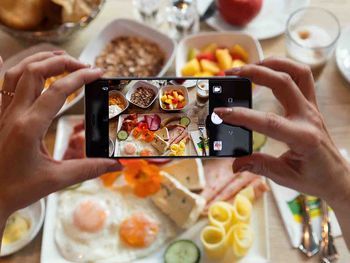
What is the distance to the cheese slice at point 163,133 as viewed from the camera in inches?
36.0

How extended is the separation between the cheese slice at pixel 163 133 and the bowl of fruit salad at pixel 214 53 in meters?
0.45

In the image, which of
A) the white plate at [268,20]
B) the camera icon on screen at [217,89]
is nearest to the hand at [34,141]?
the camera icon on screen at [217,89]

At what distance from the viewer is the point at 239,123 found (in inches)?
33.1

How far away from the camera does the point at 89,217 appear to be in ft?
3.94

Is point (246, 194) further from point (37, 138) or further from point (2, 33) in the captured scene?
point (2, 33)

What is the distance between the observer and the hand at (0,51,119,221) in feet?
2.81

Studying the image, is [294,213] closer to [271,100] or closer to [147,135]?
[271,100]

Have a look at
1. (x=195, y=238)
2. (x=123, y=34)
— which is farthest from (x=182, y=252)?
(x=123, y=34)

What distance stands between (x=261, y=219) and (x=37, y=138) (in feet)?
1.99

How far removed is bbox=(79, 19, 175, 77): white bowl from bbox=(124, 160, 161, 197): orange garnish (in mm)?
321

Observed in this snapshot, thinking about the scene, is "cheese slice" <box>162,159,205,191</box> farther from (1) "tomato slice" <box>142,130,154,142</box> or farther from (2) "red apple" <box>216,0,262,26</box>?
(2) "red apple" <box>216,0,262,26</box>

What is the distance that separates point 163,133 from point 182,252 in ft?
1.22

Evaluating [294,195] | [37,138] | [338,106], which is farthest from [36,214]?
[338,106]

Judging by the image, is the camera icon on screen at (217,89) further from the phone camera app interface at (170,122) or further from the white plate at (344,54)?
the white plate at (344,54)
